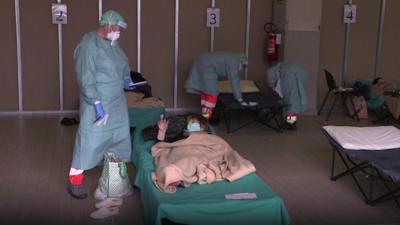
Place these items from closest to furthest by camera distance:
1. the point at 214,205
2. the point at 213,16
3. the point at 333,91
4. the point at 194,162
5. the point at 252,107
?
the point at 214,205 < the point at 194,162 < the point at 252,107 < the point at 333,91 < the point at 213,16

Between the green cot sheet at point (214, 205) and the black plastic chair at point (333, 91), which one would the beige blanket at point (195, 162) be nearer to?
the green cot sheet at point (214, 205)

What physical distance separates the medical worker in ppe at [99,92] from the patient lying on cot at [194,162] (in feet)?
1.18

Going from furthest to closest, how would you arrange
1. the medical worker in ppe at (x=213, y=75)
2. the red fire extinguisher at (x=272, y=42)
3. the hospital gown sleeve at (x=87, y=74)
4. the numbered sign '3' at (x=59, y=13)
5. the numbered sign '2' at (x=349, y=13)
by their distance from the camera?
the numbered sign '2' at (x=349, y=13) → the red fire extinguisher at (x=272, y=42) → the numbered sign '3' at (x=59, y=13) → the medical worker in ppe at (x=213, y=75) → the hospital gown sleeve at (x=87, y=74)

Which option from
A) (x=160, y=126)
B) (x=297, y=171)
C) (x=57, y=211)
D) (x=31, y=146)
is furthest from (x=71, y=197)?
(x=297, y=171)

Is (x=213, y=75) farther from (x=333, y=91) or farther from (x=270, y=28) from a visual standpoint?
(x=333, y=91)

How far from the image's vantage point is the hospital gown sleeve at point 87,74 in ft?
11.6

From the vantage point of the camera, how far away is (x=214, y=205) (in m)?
3.00

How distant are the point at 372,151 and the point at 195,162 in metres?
1.31

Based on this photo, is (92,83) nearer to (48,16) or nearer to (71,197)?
(71,197)

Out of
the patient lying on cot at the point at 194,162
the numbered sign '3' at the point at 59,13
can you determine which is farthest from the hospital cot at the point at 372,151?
the numbered sign '3' at the point at 59,13

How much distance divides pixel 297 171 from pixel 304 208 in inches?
35.3

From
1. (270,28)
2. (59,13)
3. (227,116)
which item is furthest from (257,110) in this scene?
(59,13)

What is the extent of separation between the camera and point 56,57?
6.72 m

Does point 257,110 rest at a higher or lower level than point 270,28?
lower
